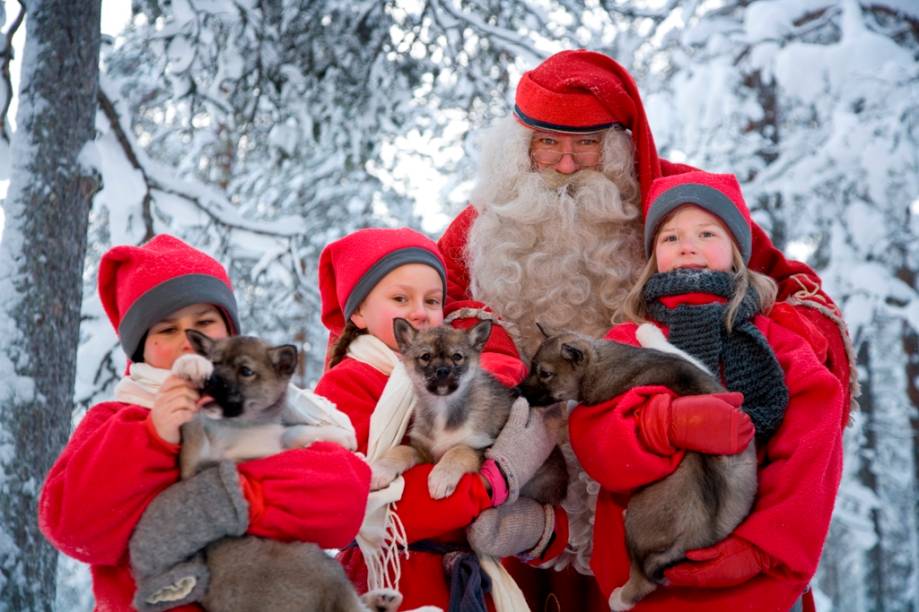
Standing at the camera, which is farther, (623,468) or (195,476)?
(623,468)

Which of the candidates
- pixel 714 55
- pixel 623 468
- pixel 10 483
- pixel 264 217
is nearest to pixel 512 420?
pixel 623 468

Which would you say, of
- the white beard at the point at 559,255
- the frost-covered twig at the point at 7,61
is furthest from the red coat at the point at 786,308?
the frost-covered twig at the point at 7,61

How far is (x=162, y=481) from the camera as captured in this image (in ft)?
9.11

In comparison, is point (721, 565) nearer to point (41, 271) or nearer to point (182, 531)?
point (182, 531)

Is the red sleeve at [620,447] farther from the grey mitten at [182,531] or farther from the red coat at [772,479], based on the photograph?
the grey mitten at [182,531]

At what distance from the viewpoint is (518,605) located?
11.7 feet

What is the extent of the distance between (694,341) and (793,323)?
615 millimetres

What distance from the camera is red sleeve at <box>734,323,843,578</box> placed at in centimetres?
322

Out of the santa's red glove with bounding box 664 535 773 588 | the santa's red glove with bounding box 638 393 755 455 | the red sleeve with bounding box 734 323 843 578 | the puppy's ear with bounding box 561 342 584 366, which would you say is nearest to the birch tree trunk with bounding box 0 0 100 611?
the puppy's ear with bounding box 561 342 584 366

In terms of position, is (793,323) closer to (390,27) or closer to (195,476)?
(195,476)

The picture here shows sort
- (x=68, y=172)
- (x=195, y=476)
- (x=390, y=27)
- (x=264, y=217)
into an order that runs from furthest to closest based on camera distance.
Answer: (x=264, y=217), (x=390, y=27), (x=68, y=172), (x=195, y=476)

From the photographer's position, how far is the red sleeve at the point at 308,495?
282cm

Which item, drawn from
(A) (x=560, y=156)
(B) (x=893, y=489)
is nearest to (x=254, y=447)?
(A) (x=560, y=156)

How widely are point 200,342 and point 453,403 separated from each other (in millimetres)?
1257
